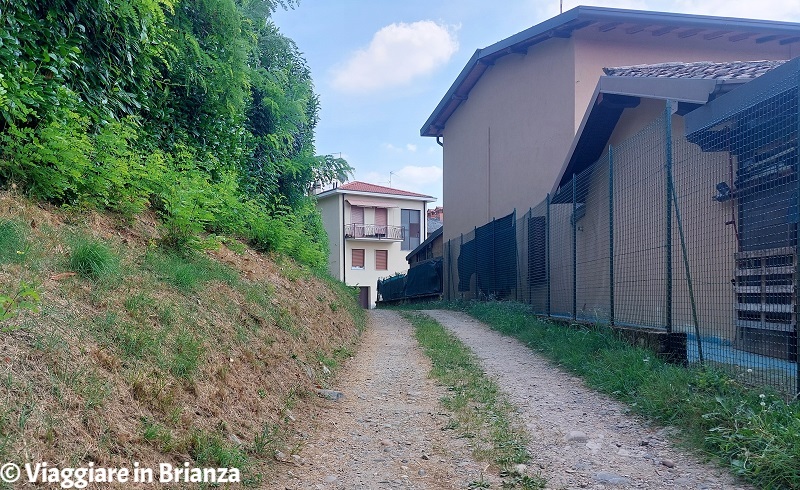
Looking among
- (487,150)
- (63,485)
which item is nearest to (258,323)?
(63,485)

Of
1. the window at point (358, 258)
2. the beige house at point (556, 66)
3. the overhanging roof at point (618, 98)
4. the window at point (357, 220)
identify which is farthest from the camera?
the window at point (358, 258)

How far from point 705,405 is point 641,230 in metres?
2.97

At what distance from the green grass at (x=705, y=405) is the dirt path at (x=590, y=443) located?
0.15 metres

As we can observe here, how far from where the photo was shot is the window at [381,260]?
36625 mm

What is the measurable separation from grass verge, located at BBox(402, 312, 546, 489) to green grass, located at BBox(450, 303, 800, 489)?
1.07 meters

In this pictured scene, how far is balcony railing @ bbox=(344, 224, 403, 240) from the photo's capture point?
3488 centimetres

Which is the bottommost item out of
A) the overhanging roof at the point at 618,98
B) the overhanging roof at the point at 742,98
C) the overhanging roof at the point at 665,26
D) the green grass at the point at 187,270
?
the green grass at the point at 187,270

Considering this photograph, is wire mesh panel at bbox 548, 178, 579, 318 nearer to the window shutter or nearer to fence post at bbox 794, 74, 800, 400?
fence post at bbox 794, 74, 800, 400

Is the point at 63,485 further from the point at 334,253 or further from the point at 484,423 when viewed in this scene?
the point at 334,253

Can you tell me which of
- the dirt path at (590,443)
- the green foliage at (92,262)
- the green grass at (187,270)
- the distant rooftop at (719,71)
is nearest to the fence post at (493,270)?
the distant rooftop at (719,71)

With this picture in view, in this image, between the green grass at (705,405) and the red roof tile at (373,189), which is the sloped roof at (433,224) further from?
the green grass at (705,405)

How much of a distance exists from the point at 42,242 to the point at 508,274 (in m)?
10.2

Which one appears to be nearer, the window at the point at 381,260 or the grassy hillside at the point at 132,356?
the grassy hillside at the point at 132,356

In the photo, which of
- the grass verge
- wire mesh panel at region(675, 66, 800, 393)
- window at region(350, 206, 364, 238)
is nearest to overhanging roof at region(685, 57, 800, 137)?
wire mesh panel at region(675, 66, 800, 393)
